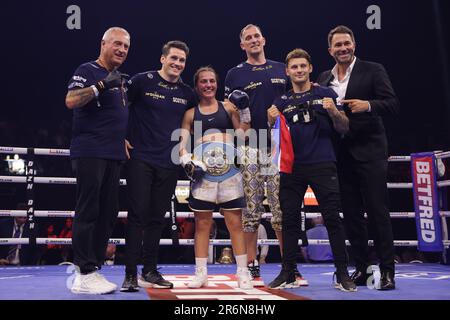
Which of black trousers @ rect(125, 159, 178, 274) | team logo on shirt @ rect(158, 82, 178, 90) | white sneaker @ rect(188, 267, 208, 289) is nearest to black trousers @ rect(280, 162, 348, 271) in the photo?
white sneaker @ rect(188, 267, 208, 289)

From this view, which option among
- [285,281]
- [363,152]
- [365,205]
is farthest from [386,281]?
[363,152]

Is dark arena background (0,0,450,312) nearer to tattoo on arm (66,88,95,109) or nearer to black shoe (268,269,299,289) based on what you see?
black shoe (268,269,299,289)

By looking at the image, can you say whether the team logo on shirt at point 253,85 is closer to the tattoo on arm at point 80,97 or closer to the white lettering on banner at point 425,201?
the tattoo on arm at point 80,97

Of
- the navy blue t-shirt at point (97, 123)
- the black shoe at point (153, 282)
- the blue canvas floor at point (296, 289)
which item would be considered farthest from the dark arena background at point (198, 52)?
the navy blue t-shirt at point (97, 123)

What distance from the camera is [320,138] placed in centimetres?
305

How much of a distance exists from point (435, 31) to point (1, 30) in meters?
7.00

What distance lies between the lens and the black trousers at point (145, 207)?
295 centimetres

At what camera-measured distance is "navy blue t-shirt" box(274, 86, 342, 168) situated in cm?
302

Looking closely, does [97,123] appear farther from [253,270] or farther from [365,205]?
[365,205]

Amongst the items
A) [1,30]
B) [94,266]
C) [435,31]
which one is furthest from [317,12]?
[94,266]

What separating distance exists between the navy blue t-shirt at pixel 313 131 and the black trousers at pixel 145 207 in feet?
2.62

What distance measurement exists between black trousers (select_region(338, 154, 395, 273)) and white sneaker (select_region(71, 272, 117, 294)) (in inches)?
61.1

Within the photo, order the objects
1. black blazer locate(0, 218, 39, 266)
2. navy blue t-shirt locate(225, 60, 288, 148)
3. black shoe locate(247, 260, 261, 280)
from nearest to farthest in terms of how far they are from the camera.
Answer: black shoe locate(247, 260, 261, 280) → navy blue t-shirt locate(225, 60, 288, 148) → black blazer locate(0, 218, 39, 266)

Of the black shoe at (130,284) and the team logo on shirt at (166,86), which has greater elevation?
the team logo on shirt at (166,86)
